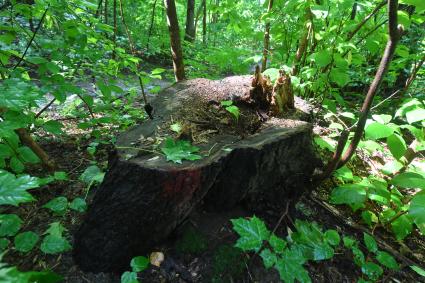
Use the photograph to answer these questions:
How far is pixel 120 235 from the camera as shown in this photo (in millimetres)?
1679

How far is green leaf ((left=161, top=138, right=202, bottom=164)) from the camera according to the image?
66.4 inches

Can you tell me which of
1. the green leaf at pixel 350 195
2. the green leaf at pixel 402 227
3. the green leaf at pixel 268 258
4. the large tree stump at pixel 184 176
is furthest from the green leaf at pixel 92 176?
the green leaf at pixel 402 227

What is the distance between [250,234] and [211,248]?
473 mm

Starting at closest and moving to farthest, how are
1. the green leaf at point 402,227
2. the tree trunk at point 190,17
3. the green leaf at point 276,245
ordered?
the green leaf at point 276,245, the green leaf at point 402,227, the tree trunk at point 190,17

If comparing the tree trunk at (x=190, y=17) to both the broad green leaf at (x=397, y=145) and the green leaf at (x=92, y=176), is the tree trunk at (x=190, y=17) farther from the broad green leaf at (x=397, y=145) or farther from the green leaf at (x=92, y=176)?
the broad green leaf at (x=397, y=145)

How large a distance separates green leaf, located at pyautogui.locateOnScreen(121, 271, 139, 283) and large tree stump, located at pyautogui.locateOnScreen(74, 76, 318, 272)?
0.48 feet

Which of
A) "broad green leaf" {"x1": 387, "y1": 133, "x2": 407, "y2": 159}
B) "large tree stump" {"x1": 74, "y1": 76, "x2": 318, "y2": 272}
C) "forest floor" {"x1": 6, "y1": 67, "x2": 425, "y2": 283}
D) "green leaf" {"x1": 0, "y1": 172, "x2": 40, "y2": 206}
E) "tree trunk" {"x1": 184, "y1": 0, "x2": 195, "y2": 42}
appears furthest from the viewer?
"tree trunk" {"x1": 184, "y1": 0, "x2": 195, "y2": 42}

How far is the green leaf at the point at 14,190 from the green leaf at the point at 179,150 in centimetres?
76

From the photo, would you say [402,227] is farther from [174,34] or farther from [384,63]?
[174,34]

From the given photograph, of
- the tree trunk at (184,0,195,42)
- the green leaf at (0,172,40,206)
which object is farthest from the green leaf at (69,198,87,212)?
the tree trunk at (184,0,195,42)

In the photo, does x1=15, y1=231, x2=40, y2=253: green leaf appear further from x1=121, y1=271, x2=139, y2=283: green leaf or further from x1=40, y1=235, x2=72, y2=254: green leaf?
x1=121, y1=271, x2=139, y2=283: green leaf

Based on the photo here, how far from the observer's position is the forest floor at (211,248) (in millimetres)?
1739

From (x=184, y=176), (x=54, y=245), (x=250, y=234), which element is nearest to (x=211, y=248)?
(x=250, y=234)

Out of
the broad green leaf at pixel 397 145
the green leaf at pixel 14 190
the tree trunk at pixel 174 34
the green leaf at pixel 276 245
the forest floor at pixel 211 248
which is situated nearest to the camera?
the green leaf at pixel 14 190
